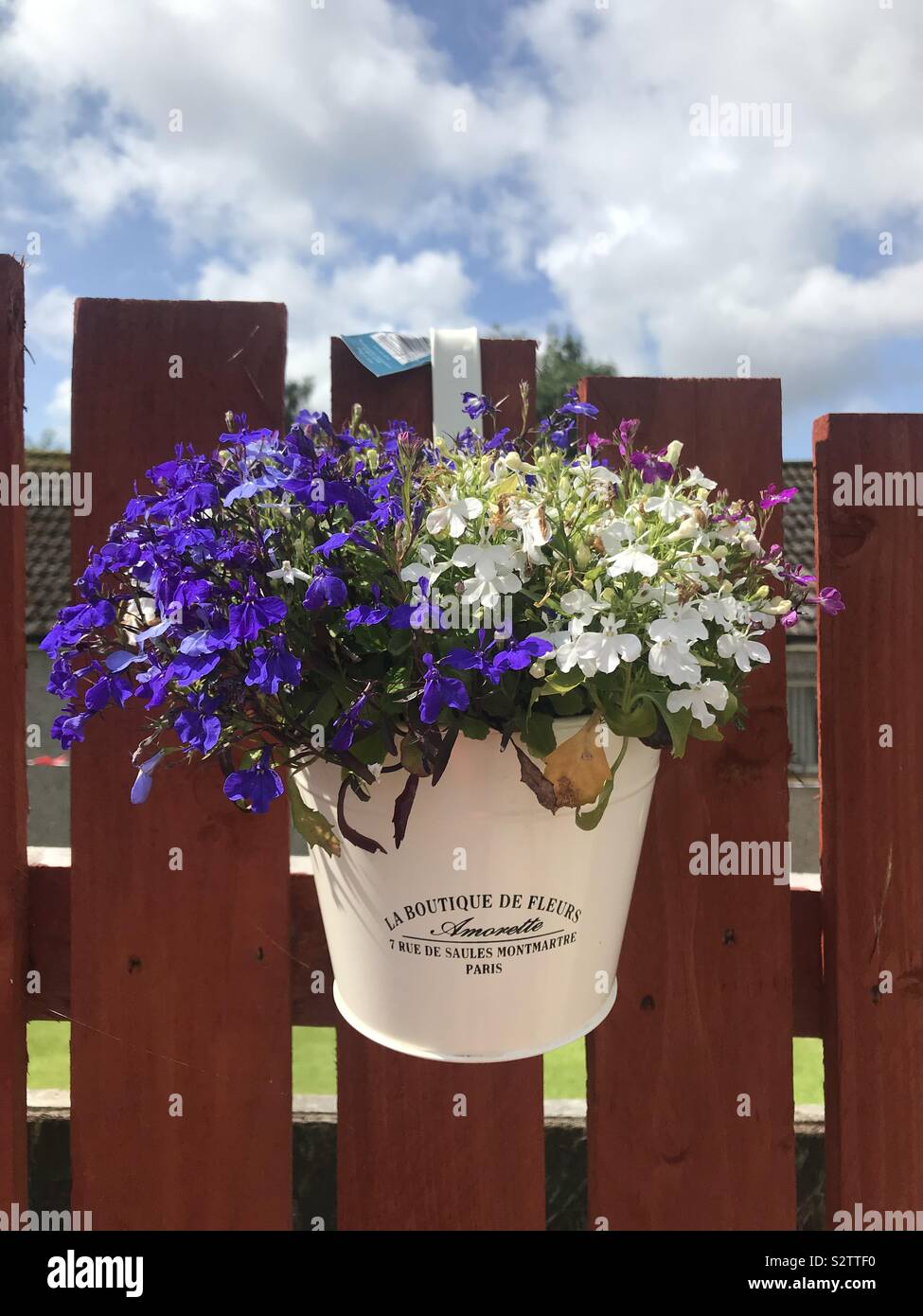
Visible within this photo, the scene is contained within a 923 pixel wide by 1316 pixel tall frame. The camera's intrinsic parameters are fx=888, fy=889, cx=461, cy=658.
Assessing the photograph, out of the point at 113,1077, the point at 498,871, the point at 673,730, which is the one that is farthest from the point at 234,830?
the point at 673,730

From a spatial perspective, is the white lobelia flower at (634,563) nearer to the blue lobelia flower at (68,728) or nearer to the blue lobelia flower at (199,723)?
the blue lobelia flower at (199,723)

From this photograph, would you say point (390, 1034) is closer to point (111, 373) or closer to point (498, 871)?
point (498, 871)

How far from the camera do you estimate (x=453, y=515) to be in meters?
0.92

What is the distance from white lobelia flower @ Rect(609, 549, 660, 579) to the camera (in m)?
0.90

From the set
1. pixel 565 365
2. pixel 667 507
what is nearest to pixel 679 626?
pixel 667 507

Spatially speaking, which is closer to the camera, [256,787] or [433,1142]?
[256,787]

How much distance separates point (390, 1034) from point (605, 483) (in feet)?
2.45

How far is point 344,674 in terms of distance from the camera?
0.96m

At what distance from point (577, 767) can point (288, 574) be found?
1.23 feet

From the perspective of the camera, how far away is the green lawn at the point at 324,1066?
2.96m

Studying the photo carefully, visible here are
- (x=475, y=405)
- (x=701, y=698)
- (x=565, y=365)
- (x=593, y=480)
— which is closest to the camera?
(x=701, y=698)

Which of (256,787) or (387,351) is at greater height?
(387,351)

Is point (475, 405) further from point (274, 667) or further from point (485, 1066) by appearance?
point (485, 1066)
